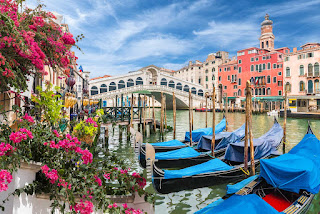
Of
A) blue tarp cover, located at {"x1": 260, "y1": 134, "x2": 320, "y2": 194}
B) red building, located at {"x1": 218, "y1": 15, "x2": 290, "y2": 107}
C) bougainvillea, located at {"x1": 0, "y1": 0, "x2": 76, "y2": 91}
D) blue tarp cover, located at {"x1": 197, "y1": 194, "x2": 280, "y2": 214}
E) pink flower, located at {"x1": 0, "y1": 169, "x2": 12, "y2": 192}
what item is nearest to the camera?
pink flower, located at {"x1": 0, "y1": 169, "x2": 12, "y2": 192}

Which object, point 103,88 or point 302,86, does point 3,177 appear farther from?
point 103,88

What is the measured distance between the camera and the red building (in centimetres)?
2855

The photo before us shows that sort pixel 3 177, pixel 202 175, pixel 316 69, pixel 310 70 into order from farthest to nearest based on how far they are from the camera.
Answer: pixel 310 70
pixel 316 69
pixel 202 175
pixel 3 177

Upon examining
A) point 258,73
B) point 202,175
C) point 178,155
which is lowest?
point 202,175

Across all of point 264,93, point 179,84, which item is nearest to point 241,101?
point 264,93

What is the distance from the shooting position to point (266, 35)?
3538cm

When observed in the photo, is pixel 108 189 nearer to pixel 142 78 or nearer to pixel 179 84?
pixel 142 78

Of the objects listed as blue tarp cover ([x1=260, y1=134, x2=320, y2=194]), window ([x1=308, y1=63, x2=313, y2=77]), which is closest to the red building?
window ([x1=308, y1=63, x2=313, y2=77])

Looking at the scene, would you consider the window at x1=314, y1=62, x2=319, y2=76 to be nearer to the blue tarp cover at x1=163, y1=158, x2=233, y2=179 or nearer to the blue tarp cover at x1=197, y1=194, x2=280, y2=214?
the blue tarp cover at x1=163, y1=158, x2=233, y2=179

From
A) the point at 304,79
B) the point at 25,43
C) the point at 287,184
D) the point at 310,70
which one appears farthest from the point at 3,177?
the point at 304,79

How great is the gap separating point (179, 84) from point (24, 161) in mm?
39089

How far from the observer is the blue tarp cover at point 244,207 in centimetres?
255

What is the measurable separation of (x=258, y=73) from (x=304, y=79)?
6.08 m

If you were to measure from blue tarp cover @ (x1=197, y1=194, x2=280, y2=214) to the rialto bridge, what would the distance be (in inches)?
1060
